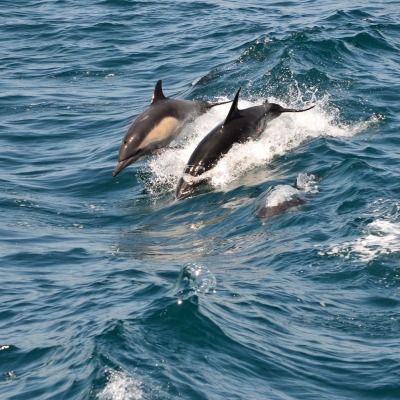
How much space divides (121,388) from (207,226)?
20.0 feet

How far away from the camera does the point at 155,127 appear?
17.6m

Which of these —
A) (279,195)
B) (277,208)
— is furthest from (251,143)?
(277,208)

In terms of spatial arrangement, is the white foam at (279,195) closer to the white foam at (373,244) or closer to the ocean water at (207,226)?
the ocean water at (207,226)

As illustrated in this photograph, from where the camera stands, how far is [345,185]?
15.9 meters

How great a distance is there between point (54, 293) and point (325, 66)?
1241cm

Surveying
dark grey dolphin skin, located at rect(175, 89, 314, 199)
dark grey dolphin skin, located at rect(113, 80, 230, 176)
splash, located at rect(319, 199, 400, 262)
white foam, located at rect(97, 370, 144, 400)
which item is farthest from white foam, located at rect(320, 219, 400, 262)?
dark grey dolphin skin, located at rect(113, 80, 230, 176)

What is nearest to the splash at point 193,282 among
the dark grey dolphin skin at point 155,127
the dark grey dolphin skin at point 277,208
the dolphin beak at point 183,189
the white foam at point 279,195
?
the dark grey dolphin skin at point 277,208

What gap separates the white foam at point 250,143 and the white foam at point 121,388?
24.6 feet

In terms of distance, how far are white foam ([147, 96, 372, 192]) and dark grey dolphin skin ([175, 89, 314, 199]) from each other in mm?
138

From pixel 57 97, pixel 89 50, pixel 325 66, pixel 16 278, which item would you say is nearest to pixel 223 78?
pixel 325 66

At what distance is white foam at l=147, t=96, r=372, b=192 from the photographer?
17.2 metres

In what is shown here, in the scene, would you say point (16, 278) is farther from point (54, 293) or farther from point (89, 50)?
point (89, 50)

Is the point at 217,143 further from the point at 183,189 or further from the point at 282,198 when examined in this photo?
the point at 282,198

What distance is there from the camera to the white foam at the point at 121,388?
9477mm
